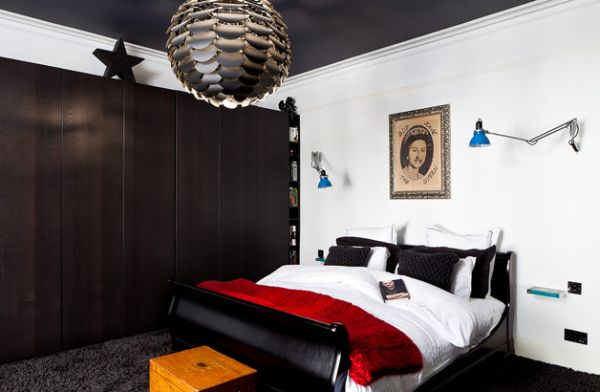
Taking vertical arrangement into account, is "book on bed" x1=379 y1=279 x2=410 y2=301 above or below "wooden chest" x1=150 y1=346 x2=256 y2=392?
above

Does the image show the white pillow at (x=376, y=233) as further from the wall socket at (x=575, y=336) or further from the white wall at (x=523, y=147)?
the wall socket at (x=575, y=336)

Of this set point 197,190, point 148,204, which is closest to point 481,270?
point 197,190

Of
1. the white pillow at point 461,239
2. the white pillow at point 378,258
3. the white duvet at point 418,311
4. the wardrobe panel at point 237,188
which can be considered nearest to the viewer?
the white duvet at point 418,311

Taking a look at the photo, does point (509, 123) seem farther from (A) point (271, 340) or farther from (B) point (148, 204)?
(B) point (148, 204)

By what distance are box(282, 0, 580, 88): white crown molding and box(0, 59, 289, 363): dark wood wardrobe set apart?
0.98 m

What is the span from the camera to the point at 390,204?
4367 millimetres

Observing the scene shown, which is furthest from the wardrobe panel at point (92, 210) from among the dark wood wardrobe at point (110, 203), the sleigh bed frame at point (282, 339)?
the sleigh bed frame at point (282, 339)

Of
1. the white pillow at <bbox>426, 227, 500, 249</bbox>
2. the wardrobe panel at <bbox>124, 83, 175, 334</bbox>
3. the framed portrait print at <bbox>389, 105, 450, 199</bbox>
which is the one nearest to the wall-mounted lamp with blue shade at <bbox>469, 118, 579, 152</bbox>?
the framed portrait print at <bbox>389, 105, 450, 199</bbox>

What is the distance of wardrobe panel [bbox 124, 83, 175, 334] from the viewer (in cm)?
386

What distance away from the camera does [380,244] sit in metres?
4.06

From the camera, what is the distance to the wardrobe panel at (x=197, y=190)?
420 cm

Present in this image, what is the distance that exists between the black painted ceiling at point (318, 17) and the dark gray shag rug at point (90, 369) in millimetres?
2795

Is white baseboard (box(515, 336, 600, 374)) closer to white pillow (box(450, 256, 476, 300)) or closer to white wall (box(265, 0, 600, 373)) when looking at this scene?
white wall (box(265, 0, 600, 373))

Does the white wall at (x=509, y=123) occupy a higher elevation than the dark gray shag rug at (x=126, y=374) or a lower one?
higher
